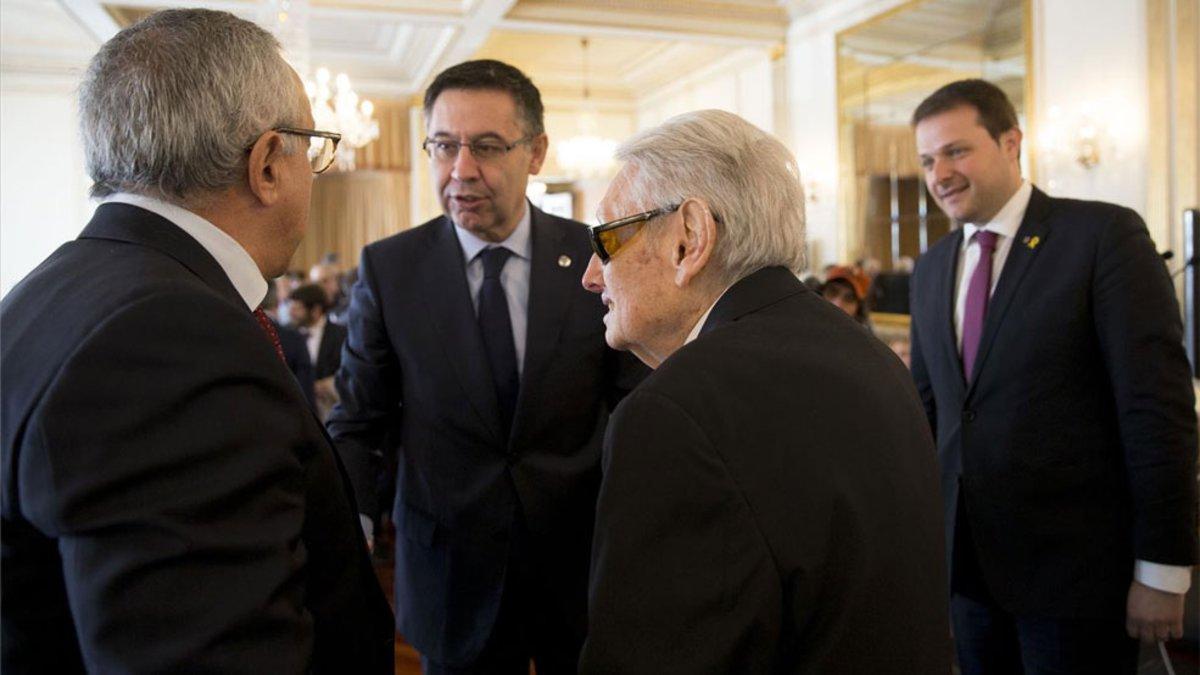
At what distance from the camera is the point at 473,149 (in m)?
1.99

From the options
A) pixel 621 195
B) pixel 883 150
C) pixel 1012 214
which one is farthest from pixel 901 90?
pixel 621 195

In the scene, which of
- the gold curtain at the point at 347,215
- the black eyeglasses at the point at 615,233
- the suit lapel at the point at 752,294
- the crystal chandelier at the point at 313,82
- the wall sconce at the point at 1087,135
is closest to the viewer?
the suit lapel at the point at 752,294

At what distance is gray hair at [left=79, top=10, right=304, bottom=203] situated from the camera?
99 centimetres

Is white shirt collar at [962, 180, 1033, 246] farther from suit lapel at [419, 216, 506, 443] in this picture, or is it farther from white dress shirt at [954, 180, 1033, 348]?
suit lapel at [419, 216, 506, 443]

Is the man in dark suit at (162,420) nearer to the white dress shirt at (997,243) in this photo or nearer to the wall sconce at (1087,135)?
the white dress shirt at (997,243)

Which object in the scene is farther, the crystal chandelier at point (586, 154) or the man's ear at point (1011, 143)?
the crystal chandelier at point (586, 154)

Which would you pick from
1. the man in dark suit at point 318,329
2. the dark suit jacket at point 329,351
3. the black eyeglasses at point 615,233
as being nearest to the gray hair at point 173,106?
the black eyeglasses at point 615,233

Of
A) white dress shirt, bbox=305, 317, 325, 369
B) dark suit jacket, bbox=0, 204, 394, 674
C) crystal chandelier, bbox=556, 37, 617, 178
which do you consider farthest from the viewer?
crystal chandelier, bbox=556, 37, 617, 178

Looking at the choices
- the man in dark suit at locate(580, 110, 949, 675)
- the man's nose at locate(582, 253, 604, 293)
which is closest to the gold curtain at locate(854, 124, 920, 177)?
the man's nose at locate(582, 253, 604, 293)

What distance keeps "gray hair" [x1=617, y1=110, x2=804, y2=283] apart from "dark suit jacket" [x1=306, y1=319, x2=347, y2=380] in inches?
168

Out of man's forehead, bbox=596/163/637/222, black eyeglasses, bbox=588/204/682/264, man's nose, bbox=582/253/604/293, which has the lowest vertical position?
man's nose, bbox=582/253/604/293

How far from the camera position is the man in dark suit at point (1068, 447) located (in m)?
1.76

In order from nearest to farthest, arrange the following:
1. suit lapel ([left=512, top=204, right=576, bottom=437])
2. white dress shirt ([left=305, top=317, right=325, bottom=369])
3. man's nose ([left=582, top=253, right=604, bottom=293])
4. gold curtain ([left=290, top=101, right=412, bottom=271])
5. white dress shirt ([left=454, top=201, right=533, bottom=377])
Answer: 1. man's nose ([left=582, top=253, right=604, bottom=293])
2. suit lapel ([left=512, top=204, right=576, bottom=437])
3. white dress shirt ([left=454, top=201, right=533, bottom=377])
4. white dress shirt ([left=305, top=317, right=325, bottom=369])
5. gold curtain ([left=290, top=101, right=412, bottom=271])

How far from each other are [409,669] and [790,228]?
9.86 ft
